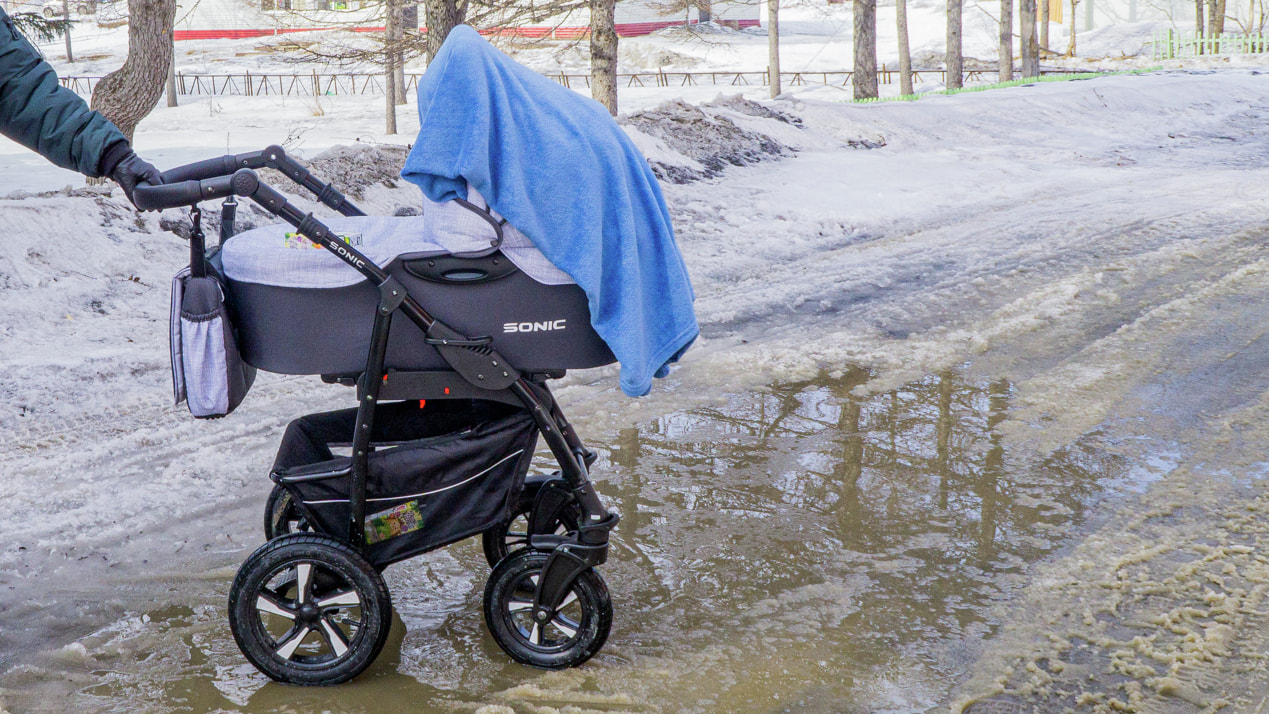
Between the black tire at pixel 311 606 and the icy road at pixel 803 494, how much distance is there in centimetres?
8

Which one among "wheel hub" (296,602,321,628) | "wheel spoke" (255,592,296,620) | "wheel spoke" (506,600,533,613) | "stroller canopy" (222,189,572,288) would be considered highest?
"stroller canopy" (222,189,572,288)

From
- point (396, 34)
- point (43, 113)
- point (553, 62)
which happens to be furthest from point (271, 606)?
point (553, 62)

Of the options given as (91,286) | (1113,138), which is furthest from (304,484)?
(1113,138)

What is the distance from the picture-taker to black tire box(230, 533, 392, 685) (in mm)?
2705

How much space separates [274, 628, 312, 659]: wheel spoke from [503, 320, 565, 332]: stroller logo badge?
1005mm

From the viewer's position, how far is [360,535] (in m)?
2.79

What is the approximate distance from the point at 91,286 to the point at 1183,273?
7.37 metres

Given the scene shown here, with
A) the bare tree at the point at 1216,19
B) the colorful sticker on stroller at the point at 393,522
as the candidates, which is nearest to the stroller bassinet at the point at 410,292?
the colorful sticker on stroller at the point at 393,522

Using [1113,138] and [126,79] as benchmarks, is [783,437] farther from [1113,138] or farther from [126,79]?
[1113,138]

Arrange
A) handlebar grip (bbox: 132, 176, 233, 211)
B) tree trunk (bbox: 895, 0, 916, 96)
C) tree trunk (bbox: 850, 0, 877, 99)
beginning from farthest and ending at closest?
tree trunk (bbox: 895, 0, 916, 96) < tree trunk (bbox: 850, 0, 877, 99) < handlebar grip (bbox: 132, 176, 233, 211)

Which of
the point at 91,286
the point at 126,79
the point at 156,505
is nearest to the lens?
the point at 156,505

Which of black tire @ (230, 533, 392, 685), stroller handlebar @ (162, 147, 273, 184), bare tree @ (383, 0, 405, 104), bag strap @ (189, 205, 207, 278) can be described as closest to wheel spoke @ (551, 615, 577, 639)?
black tire @ (230, 533, 392, 685)

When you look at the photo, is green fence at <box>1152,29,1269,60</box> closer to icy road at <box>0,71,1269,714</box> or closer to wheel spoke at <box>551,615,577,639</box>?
icy road at <box>0,71,1269,714</box>

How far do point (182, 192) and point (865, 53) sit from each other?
742 inches
